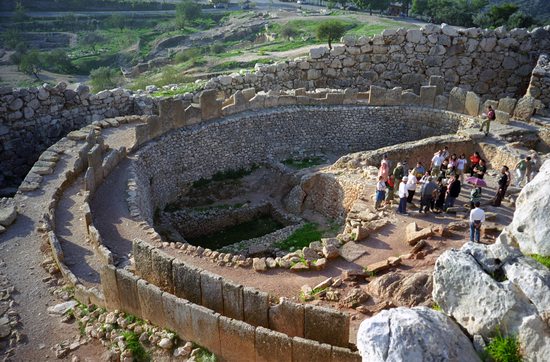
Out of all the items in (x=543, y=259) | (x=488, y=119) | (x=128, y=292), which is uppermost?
(x=543, y=259)

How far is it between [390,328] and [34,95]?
54.1 feet

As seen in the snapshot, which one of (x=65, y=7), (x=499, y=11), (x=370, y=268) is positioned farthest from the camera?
(x=65, y=7)

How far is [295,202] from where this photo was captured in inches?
762

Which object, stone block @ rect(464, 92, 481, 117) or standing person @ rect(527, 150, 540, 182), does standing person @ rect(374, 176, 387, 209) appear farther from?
stone block @ rect(464, 92, 481, 117)

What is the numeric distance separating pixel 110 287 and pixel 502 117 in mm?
16378

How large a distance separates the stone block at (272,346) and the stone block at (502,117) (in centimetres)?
1571

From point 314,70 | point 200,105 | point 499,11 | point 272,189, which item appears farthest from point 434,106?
point 499,11

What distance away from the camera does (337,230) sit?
17438 millimetres

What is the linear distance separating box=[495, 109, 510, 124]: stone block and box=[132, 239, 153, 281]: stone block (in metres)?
15.4

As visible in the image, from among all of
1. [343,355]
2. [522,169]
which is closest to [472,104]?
[522,169]

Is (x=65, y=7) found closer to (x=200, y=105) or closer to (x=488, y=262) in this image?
(x=200, y=105)

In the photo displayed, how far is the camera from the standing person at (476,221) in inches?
494

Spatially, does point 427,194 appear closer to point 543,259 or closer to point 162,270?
point 162,270

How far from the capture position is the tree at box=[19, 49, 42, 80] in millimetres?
51722
